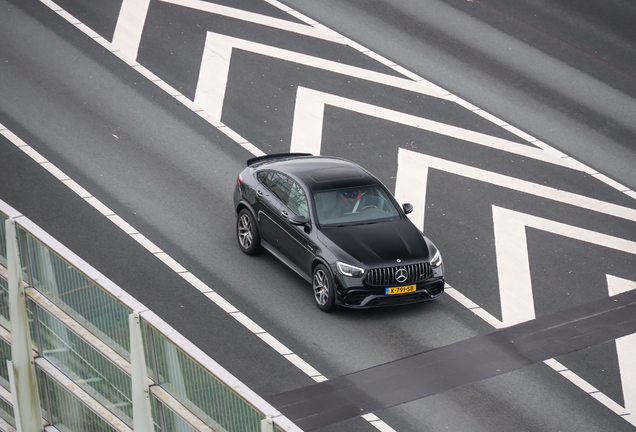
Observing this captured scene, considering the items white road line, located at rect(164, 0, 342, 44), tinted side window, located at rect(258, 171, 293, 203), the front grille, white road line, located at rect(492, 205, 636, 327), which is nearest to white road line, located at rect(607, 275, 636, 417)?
white road line, located at rect(492, 205, 636, 327)

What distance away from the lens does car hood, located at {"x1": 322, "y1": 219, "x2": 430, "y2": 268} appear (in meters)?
14.5

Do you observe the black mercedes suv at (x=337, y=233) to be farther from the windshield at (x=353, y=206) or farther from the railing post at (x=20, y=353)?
the railing post at (x=20, y=353)

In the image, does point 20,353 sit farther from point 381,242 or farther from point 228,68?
point 228,68

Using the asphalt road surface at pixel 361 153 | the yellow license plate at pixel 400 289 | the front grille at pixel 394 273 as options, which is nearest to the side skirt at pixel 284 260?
the asphalt road surface at pixel 361 153

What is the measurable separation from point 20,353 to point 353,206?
783 centimetres

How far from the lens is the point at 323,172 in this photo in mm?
15922

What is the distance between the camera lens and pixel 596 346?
14.2m

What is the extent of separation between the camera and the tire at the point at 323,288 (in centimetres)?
1452

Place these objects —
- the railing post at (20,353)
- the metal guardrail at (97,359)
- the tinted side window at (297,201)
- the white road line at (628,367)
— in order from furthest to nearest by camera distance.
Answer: the tinted side window at (297,201) < the white road line at (628,367) < the railing post at (20,353) < the metal guardrail at (97,359)

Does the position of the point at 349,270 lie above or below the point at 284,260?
above

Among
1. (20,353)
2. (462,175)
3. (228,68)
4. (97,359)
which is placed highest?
(97,359)

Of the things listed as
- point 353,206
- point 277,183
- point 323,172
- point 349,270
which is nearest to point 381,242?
point 349,270

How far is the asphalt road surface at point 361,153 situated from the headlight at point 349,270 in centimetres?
75

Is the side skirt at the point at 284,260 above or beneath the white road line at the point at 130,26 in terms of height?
beneath
